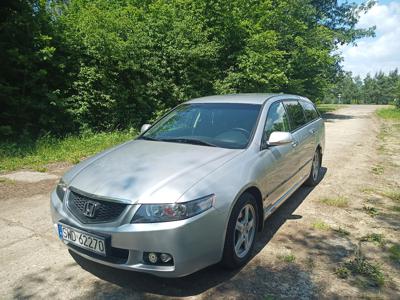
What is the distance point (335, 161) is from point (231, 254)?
→ 645cm

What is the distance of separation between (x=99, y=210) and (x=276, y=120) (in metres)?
2.65

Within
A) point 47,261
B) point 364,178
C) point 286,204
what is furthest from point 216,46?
point 47,261

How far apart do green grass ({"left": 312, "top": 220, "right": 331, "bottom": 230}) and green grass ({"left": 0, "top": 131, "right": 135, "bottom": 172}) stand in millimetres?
5174

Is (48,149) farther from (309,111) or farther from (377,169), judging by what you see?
(377,169)

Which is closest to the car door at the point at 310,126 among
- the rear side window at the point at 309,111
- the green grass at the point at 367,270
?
the rear side window at the point at 309,111

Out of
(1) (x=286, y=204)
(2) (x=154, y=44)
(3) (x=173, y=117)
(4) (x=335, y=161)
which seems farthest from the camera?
(2) (x=154, y=44)

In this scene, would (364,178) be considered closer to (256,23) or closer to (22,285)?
(22,285)

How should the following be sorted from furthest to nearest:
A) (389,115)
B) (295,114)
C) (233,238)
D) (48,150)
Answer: (389,115), (48,150), (295,114), (233,238)

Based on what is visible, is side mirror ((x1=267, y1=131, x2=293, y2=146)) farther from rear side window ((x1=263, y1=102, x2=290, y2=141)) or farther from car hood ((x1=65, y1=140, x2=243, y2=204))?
car hood ((x1=65, y1=140, x2=243, y2=204))

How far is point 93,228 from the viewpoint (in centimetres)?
294

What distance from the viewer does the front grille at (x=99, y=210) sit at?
9.56ft

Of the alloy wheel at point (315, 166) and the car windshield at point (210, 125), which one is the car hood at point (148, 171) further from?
the alloy wheel at point (315, 166)

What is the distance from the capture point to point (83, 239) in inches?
119

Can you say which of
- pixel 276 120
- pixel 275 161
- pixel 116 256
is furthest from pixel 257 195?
pixel 116 256
